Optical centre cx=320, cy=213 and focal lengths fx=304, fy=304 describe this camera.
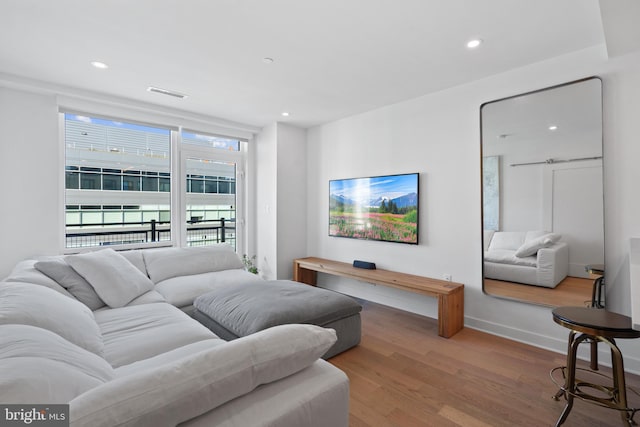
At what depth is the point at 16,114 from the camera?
122 inches

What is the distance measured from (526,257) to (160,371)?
3084 millimetres

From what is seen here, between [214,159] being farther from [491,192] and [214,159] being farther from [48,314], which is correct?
[491,192]

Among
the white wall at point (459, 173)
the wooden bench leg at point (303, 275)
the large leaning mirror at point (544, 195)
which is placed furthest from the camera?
the wooden bench leg at point (303, 275)

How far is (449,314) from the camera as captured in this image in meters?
2.96

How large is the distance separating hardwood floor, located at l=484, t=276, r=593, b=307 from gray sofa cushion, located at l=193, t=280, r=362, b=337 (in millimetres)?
1443

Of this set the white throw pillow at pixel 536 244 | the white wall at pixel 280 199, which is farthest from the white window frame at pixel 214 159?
the white throw pillow at pixel 536 244

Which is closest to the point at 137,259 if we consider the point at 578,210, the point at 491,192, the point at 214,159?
the point at 214,159

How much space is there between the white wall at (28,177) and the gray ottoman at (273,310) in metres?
1.99

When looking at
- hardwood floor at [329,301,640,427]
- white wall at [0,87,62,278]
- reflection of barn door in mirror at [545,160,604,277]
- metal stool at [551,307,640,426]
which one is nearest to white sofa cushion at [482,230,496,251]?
reflection of barn door in mirror at [545,160,604,277]

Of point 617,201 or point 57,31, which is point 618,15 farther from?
point 57,31

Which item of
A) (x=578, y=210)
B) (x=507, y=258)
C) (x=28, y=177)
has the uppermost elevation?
(x=28, y=177)

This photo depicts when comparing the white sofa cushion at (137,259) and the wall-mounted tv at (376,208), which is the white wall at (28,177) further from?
the wall-mounted tv at (376,208)

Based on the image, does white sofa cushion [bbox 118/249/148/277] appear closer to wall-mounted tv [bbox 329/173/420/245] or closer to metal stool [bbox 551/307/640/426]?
wall-mounted tv [bbox 329/173/420/245]

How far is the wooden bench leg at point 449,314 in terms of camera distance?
295 centimetres
